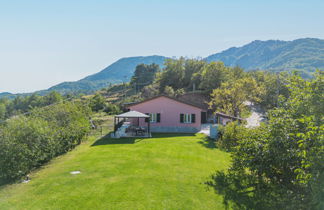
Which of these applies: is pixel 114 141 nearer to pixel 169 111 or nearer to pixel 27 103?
pixel 169 111

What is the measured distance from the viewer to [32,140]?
11.7m

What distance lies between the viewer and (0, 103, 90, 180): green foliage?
33.4 feet

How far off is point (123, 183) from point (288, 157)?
6.70m

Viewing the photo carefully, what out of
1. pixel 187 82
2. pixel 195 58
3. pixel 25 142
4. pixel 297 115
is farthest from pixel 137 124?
pixel 195 58

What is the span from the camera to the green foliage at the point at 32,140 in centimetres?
1017

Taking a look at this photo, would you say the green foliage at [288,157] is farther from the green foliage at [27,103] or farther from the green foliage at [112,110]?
the green foliage at [27,103]

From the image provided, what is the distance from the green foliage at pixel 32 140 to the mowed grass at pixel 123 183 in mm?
808

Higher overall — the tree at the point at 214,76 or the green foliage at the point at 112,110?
the tree at the point at 214,76

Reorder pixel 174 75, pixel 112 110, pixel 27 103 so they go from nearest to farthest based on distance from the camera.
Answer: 1. pixel 112 110
2. pixel 174 75
3. pixel 27 103

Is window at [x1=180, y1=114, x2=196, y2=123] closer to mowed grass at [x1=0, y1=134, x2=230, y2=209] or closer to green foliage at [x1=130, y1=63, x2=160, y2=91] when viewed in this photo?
mowed grass at [x1=0, y1=134, x2=230, y2=209]

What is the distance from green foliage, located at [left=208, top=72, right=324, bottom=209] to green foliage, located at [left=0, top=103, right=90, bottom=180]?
1003cm

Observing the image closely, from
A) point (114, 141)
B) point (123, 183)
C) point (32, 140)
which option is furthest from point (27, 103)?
point (123, 183)

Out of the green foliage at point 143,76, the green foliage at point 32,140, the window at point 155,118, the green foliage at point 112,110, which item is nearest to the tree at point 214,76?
the window at point 155,118

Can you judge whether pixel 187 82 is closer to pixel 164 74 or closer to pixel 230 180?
pixel 164 74
